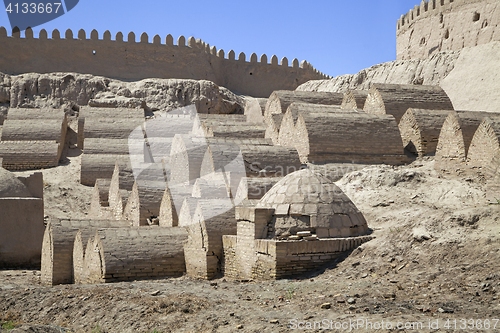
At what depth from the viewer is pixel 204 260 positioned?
27.2ft

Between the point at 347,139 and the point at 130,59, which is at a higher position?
the point at 130,59

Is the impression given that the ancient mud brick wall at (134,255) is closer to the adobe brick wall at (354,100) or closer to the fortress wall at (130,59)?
Answer: the adobe brick wall at (354,100)

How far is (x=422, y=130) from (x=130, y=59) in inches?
548

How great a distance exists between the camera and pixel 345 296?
5.73 meters

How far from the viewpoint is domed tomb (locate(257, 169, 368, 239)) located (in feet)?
25.4

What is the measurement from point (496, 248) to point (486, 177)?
4.39m

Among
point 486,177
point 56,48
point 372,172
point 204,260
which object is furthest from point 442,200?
point 56,48

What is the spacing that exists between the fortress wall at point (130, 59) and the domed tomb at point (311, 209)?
15.8 meters

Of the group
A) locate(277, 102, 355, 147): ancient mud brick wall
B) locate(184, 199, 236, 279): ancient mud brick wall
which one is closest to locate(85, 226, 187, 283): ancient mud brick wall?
locate(184, 199, 236, 279): ancient mud brick wall

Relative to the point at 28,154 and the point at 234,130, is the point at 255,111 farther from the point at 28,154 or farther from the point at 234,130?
the point at 28,154

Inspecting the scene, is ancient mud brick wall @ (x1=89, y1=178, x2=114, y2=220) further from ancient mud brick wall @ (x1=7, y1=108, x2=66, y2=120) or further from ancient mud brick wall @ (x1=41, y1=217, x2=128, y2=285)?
ancient mud brick wall @ (x1=7, y1=108, x2=66, y2=120)

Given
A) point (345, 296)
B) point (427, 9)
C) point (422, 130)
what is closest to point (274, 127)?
point (422, 130)

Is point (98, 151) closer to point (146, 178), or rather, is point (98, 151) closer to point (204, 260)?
point (146, 178)

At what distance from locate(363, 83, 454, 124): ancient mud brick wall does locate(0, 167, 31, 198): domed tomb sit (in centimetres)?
906
